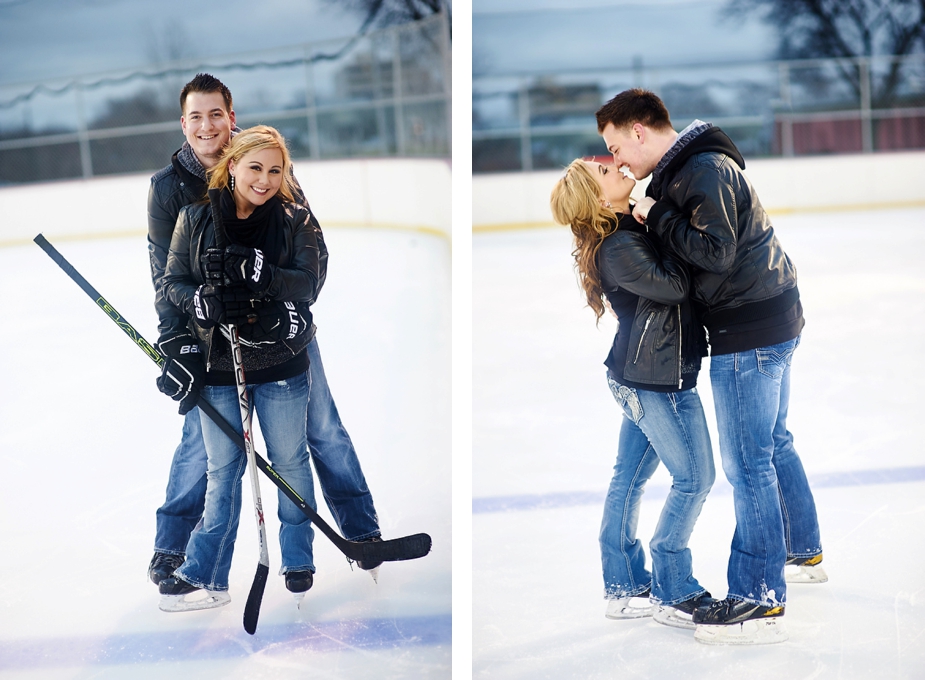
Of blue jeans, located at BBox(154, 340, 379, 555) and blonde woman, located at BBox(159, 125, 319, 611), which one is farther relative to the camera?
blue jeans, located at BBox(154, 340, 379, 555)

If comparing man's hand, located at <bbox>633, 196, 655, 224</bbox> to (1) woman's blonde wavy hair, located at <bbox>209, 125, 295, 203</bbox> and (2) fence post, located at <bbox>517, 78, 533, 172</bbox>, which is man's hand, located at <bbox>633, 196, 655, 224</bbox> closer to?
(1) woman's blonde wavy hair, located at <bbox>209, 125, 295, 203</bbox>

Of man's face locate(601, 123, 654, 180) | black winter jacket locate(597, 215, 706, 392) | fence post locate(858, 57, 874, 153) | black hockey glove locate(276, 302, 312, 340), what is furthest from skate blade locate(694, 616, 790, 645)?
fence post locate(858, 57, 874, 153)

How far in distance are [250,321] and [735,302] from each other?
995 mm

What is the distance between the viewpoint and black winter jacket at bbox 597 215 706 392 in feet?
5.93

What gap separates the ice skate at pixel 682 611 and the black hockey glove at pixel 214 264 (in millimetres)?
1209

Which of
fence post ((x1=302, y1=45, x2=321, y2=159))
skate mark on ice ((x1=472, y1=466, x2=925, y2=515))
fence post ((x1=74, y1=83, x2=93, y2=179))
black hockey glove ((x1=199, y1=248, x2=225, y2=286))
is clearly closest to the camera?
black hockey glove ((x1=199, y1=248, x2=225, y2=286))

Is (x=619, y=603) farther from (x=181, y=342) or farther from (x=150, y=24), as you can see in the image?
(x=150, y=24)

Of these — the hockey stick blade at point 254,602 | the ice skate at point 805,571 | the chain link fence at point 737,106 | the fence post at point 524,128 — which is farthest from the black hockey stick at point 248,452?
the chain link fence at point 737,106

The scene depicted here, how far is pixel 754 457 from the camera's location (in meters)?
1.94

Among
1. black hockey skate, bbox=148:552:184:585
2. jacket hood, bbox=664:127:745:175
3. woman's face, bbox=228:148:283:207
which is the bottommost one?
black hockey skate, bbox=148:552:184:585

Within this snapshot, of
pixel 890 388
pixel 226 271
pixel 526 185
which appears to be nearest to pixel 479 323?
pixel 890 388

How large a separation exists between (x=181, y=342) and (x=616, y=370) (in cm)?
92

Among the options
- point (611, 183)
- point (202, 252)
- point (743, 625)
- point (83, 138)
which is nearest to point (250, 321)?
point (202, 252)

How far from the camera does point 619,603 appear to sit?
6.84 ft
